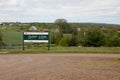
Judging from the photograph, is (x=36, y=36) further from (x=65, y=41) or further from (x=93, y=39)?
(x=65, y=41)

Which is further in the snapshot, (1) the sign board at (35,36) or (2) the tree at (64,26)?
(2) the tree at (64,26)

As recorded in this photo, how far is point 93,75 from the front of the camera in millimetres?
12820

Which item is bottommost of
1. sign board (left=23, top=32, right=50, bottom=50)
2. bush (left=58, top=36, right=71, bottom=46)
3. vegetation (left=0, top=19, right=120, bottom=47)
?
bush (left=58, top=36, right=71, bottom=46)

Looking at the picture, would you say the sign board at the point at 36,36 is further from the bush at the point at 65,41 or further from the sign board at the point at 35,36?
the bush at the point at 65,41

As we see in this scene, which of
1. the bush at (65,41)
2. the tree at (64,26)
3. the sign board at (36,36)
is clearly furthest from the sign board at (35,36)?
the tree at (64,26)

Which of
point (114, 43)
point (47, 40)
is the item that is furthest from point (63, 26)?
point (47, 40)

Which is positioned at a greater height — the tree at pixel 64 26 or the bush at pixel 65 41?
the tree at pixel 64 26

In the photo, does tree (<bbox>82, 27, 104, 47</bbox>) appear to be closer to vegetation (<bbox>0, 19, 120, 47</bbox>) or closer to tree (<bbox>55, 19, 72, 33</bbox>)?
vegetation (<bbox>0, 19, 120, 47</bbox>)

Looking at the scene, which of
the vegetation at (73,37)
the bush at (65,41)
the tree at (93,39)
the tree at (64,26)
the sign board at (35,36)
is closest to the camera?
the sign board at (35,36)

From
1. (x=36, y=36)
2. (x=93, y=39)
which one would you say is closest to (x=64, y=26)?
(x=93, y=39)

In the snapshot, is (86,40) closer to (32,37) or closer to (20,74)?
(32,37)

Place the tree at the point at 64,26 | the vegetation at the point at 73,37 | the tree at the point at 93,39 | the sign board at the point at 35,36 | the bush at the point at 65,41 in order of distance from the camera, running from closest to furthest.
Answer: the sign board at the point at 35,36 < the tree at the point at 93,39 < the vegetation at the point at 73,37 < the bush at the point at 65,41 < the tree at the point at 64,26

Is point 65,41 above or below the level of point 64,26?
below

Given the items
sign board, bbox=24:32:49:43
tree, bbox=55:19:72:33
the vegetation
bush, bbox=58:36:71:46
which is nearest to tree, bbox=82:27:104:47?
the vegetation
